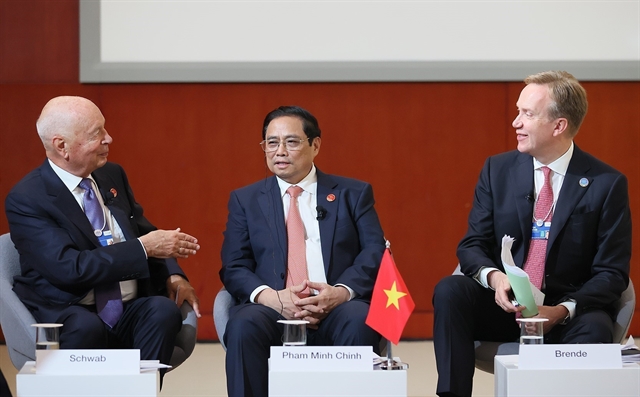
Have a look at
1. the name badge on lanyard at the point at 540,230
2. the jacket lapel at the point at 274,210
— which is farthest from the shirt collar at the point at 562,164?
the jacket lapel at the point at 274,210

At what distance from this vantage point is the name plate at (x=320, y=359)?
2.52 m

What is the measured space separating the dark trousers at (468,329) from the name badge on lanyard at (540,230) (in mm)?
301

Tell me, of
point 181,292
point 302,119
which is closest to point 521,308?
point 302,119

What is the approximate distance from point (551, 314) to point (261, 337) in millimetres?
1022

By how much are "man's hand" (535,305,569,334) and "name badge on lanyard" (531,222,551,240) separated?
0.33 m

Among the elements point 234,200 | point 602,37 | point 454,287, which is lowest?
point 454,287

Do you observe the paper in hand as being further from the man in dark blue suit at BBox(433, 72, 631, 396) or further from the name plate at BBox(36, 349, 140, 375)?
the name plate at BBox(36, 349, 140, 375)

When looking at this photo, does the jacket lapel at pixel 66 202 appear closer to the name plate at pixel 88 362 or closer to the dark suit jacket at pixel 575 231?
the name plate at pixel 88 362

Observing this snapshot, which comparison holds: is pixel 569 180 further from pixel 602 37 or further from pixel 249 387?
pixel 602 37

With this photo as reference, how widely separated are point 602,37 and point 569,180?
6.55 ft

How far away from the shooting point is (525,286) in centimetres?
288

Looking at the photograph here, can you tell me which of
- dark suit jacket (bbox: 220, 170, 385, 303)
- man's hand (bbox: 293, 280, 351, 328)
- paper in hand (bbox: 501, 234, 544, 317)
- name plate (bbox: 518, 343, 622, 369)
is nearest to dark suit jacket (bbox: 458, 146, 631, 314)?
paper in hand (bbox: 501, 234, 544, 317)

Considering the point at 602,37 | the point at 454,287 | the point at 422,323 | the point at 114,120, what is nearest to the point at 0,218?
the point at 114,120

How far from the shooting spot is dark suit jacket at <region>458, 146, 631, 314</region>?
3.25 metres
